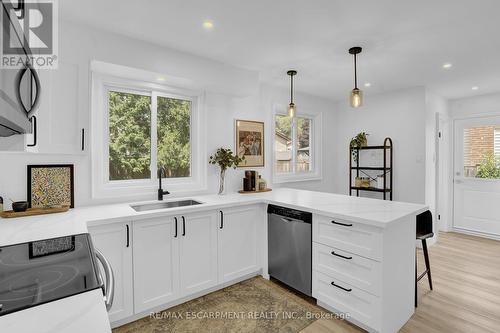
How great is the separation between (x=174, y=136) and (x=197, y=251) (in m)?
1.37

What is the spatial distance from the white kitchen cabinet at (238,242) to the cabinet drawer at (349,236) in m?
0.75

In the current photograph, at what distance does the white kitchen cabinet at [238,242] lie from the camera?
2.61 m

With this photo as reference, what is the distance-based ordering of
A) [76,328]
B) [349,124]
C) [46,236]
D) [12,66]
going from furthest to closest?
[349,124], [46,236], [12,66], [76,328]

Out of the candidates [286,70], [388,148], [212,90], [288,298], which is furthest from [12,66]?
[388,148]

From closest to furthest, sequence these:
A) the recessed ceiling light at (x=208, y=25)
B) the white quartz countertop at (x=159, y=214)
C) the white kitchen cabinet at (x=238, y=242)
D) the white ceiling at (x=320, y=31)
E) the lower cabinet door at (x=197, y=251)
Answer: the white quartz countertop at (x=159, y=214) < the white ceiling at (x=320, y=31) < the recessed ceiling light at (x=208, y=25) < the lower cabinet door at (x=197, y=251) < the white kitchen cabinet at (x=238, y=242)

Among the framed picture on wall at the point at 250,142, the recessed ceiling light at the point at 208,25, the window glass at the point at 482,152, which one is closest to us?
the recessed ceiling light at the point at 208,25

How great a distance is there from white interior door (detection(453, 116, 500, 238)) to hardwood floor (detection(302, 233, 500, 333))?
2.16 ft

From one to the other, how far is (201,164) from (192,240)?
3.39ft

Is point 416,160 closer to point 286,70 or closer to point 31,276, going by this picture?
point 286,70

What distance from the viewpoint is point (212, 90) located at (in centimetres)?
307

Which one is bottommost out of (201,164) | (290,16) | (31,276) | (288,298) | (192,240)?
(288,298)

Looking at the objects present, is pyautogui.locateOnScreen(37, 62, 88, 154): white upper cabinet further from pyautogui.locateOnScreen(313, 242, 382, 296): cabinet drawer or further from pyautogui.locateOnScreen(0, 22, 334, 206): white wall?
pyautogui.locateOnScreen(313, 242, 382, 296): cabinet drawer

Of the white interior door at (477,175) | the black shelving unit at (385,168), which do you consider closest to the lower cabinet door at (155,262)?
the black shelving unit at (385,168)

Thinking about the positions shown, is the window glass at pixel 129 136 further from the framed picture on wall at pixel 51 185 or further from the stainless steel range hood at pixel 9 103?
the stainless steel range hood at pixel 9 103
